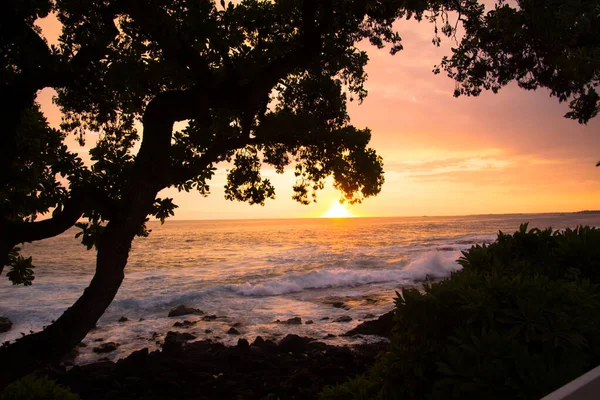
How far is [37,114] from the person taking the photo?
17.7ft

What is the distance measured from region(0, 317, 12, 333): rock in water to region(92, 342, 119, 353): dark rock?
6289 millimetres

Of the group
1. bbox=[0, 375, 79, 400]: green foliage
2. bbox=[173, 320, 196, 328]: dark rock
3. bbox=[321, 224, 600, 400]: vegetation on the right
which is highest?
bbox=[321, 224, 600, 400]: vegetation on the right

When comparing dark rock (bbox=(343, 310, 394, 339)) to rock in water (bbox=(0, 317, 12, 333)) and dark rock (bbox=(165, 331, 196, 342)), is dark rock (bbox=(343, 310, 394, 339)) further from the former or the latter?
rock in water (bbox=(0, 317, 12, 333))

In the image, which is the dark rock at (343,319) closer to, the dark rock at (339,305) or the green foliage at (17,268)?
the dark rock at (339,305)

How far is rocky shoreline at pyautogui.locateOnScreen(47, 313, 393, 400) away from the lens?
29.4 feet

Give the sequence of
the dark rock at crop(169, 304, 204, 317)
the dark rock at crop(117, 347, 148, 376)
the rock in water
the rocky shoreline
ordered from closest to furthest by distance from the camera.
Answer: the rocky shoreline → the dark rock at crop(117, 347, 148, 376) → the rock in water → the dark rock at crop(169, 304, 204, 317)

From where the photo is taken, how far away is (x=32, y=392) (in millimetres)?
5695

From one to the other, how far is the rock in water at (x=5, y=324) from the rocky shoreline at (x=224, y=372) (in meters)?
8.43

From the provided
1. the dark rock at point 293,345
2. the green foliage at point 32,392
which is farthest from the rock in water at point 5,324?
the green foliage at point 32,392

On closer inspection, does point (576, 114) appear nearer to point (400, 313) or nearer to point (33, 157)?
point (400, 313)

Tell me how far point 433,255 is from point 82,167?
32697mm

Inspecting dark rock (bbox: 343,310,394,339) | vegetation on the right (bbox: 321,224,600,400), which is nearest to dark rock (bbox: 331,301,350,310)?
dark rock (bbox: 343,310,394,339)

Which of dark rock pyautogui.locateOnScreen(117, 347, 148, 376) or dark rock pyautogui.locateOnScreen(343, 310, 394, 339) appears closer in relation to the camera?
dark rock pyautogui.locateOnScreen(117, 347, 148, 376)

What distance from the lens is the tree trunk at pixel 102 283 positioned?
5.00 metres
